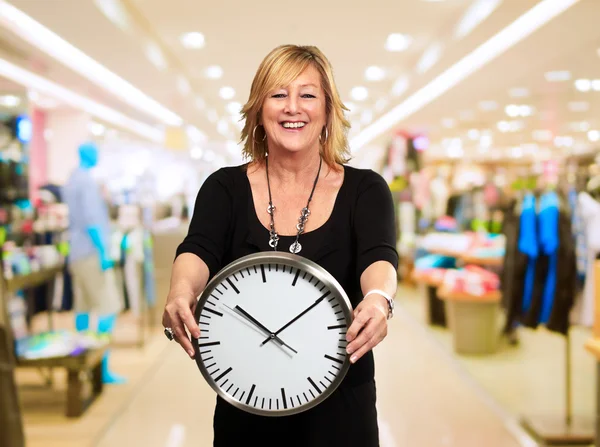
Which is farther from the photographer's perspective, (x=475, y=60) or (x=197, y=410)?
(x=475, y=60)

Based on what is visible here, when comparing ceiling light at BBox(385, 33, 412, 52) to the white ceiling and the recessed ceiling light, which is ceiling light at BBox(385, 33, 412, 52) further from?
the recessed ceiling light

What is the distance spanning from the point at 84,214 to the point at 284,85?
2.92 m

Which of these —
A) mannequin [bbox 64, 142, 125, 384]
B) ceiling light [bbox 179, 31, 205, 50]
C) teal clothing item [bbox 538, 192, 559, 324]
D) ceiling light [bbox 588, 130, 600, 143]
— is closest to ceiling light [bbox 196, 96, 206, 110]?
ceiling light [bbox 179, 31, 205, 50]

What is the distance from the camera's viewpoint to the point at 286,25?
297 centimetres

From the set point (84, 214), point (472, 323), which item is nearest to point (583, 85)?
point (472, 323)

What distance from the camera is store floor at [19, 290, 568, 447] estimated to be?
3.05m

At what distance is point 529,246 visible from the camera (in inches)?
154

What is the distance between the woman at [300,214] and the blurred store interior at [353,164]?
518 millimetres

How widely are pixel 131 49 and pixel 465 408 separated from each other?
2879 mm

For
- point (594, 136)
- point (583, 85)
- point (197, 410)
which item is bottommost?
point (197, 410)

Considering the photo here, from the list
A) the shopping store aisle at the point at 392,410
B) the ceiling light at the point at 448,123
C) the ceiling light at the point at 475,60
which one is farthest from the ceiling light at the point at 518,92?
the shopping store aisle at the point at 392,410

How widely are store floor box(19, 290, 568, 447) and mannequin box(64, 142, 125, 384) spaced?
527mm

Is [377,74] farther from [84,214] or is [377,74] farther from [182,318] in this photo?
[182,318]

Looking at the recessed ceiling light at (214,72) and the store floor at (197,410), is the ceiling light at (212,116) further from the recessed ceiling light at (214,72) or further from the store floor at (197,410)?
the store floor at (197,410)
